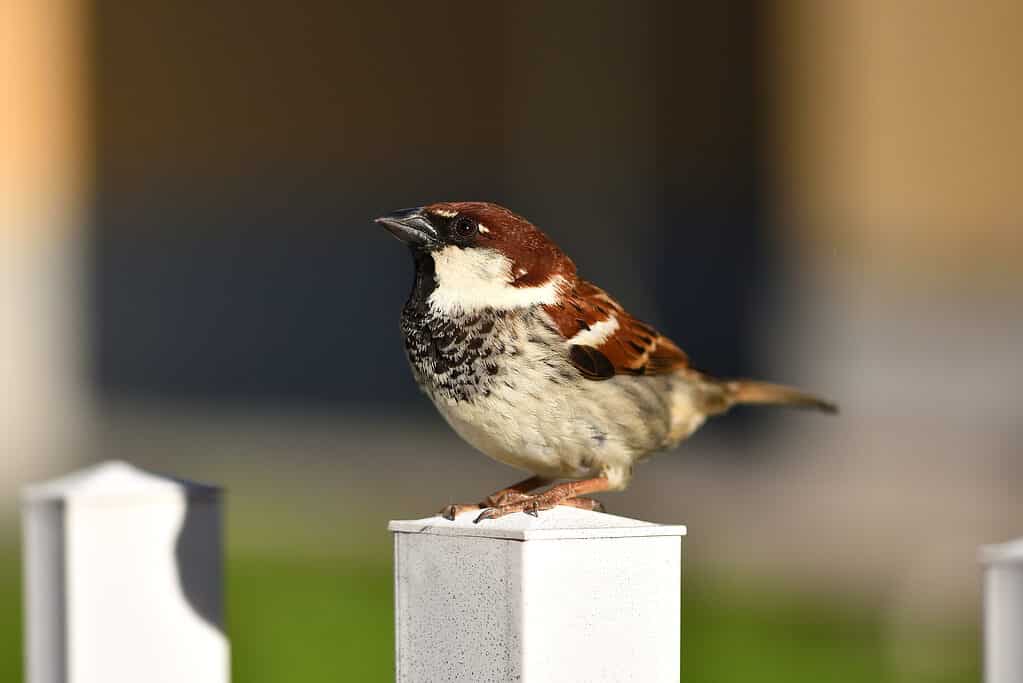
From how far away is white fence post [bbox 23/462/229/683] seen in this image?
75.0 inches

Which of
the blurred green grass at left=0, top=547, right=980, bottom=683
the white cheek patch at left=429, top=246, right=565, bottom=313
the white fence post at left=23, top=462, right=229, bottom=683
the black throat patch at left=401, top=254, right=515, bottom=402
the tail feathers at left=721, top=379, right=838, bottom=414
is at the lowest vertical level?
the blurred green grass at left=0, top=547, right=980, bottom=683

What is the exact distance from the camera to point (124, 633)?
1.93 m

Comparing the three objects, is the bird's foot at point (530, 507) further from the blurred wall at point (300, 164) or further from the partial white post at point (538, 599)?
the blurred wall at point (300, 164)

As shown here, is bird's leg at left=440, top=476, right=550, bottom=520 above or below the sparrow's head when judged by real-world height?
below

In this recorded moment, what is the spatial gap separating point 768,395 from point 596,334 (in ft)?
2.14

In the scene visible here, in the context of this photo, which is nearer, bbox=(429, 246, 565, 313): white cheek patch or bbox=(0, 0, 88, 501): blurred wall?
bbox=(429, 246, 565, 313): white cheek patch

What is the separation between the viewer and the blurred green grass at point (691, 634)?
4344mm

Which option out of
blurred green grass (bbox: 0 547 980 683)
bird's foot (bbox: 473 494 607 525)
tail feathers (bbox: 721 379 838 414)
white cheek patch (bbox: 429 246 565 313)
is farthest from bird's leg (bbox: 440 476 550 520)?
blurred green grass (bbox: 0 547 980 683)

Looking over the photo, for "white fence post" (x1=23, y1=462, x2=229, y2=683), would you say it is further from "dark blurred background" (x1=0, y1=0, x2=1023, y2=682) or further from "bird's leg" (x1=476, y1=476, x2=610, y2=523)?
"dark blurred background" (x1=0, y1=0, x2=1023, y2=682)

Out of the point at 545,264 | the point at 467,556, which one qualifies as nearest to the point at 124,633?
the point at 467,556

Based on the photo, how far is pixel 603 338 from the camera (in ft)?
7.58

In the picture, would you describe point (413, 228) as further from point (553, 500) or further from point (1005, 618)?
point (1005, 618)

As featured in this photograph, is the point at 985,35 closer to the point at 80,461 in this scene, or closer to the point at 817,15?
the point at 817,15

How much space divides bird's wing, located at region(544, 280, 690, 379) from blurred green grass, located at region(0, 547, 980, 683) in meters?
1.96
